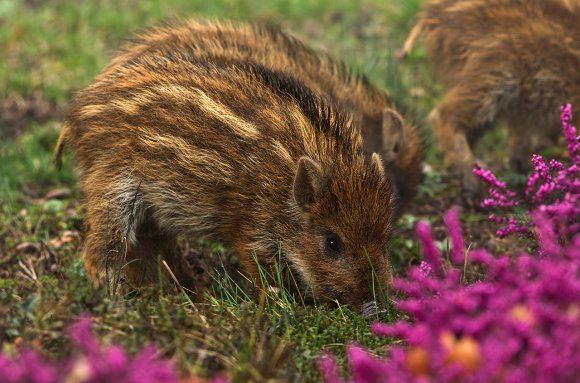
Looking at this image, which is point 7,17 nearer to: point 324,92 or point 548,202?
point 324,92

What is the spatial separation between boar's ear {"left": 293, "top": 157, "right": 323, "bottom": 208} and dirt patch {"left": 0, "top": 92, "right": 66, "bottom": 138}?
3.44 meters

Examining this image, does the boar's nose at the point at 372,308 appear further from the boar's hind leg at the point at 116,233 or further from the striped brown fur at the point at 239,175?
the boar's hind leg at the point at 116,233

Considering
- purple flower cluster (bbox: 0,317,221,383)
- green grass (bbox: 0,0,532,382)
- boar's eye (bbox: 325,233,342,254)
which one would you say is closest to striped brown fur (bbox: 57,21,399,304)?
boar's eye (bbox: 325,233,342,254)

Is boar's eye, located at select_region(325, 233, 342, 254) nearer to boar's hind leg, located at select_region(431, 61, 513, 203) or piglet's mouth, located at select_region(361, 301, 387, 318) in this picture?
piglet's mouth, located at select_region(361, 301, 387, 318)

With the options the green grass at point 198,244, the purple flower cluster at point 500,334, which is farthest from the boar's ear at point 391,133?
the purple flower cluster at point 500,334

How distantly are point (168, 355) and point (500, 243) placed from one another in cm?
254

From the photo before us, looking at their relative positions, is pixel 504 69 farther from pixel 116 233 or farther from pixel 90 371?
pixel 90 371

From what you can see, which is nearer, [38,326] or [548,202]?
[38,326]

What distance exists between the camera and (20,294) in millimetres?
4125

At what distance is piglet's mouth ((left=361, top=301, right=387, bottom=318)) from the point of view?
392cm

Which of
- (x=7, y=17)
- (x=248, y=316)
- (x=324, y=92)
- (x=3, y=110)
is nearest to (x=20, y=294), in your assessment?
(x=248, y=316)

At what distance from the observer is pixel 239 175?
421cm

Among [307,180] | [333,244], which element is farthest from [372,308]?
[307,180]

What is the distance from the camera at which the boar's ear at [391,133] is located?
Result: 5504 millimetres
